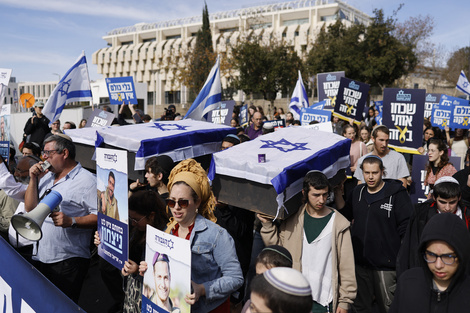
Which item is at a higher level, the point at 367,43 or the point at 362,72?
the point at 367,43

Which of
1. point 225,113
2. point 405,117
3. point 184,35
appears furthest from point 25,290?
point 184,35

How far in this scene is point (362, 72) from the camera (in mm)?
30672

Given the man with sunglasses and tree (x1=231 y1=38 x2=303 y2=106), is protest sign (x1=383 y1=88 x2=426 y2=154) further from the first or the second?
tree (x1=231 y1=38 x2=303 y2=106)

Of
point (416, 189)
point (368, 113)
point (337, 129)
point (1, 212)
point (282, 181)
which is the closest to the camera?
point (282, 181)

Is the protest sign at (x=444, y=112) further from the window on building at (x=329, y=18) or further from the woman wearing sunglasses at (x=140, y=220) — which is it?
the window on building at (x=329, y=18)

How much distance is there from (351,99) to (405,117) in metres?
1.90

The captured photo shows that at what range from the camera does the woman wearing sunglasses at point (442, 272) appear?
2232 millimetres

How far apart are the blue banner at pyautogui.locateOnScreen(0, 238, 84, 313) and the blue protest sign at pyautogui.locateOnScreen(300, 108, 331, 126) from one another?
Result: 6833 mm

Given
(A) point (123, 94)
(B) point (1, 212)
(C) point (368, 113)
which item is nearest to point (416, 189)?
(B) point (1, 212)

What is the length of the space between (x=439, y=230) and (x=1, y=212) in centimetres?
464

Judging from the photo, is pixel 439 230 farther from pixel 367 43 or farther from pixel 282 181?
pixel 367 43

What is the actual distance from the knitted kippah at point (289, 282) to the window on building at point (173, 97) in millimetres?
66197

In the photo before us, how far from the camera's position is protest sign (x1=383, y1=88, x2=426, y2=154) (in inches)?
268

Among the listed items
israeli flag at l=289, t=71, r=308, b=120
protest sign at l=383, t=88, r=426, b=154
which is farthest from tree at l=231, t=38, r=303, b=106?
protest sign at l=383, t=88, r=426, b=154
